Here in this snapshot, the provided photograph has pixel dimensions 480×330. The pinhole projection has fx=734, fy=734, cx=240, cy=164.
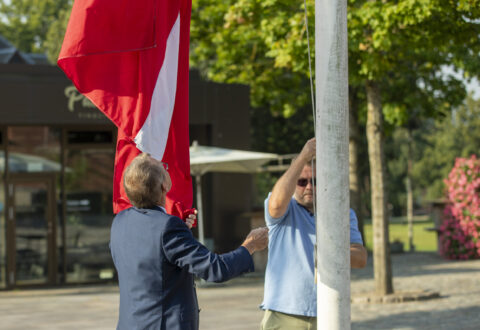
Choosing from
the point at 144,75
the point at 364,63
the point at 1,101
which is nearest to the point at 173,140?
the point at 144,75

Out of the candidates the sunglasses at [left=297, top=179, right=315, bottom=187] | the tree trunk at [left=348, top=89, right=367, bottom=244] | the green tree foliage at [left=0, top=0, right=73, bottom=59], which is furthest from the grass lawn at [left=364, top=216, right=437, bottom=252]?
the green tree foliage at [left=0, top=0, right=73, bottom=59]

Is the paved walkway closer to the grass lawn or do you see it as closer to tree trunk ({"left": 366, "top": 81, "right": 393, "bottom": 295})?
tree trunk ({"left": 366, "top": 81, "right": 393, "bottom": 295})

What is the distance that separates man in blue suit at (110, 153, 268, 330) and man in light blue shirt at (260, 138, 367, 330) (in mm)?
720

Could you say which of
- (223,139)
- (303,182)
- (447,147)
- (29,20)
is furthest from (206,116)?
(447,147)

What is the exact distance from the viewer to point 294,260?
411 centimetres

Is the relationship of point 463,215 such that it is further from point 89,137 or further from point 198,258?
point 198,258

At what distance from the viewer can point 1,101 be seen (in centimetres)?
1412

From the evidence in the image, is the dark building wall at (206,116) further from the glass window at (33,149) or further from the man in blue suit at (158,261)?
the man in blue suit at (158,261)

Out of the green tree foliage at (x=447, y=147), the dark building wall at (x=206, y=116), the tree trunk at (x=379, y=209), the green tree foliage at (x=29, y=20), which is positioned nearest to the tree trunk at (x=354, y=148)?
the dark building wall at (x=206, y=116)

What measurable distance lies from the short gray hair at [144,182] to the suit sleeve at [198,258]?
0.17 m

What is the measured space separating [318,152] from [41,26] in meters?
52.7

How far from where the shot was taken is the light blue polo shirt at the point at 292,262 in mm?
4047

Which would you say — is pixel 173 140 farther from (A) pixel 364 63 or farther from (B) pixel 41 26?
(B) pixel 41 26

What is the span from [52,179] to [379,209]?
22.2 ft
